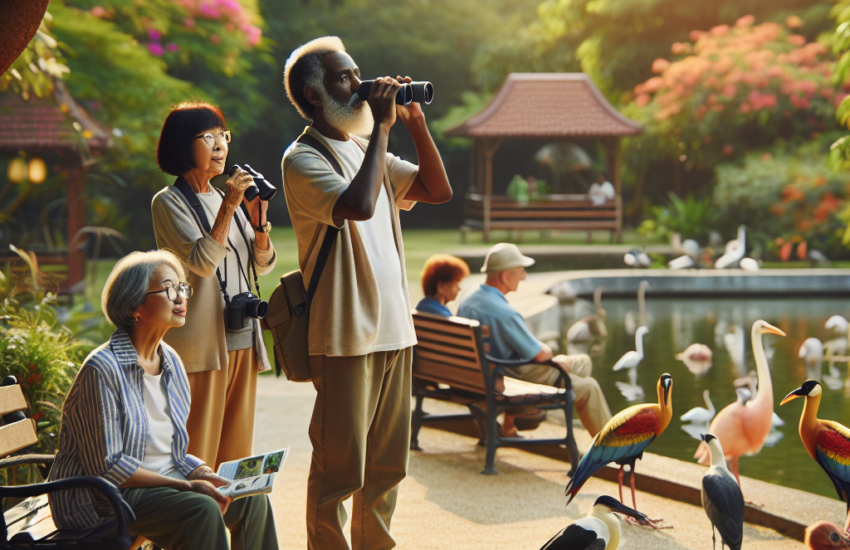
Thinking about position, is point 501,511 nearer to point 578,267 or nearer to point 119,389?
point 119,389

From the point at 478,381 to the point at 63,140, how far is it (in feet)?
28.8

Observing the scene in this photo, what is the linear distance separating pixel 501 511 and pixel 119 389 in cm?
230

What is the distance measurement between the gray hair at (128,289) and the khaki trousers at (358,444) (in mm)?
569

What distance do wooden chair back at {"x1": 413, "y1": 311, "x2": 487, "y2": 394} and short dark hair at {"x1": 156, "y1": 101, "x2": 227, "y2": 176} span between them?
2061 mm

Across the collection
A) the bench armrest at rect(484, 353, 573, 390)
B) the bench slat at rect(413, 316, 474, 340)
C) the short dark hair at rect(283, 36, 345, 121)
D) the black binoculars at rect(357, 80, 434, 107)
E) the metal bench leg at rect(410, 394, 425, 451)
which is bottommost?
the metal bench leg at rect(410, 394, 425, 451)

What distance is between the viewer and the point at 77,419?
2592mm

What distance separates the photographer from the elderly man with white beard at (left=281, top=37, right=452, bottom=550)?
2893mm

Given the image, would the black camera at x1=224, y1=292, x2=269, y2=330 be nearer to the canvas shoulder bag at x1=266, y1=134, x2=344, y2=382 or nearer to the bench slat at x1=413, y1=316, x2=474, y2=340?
the canvas shoulder bag at x1=266, y1=134, x2=344, y2=382

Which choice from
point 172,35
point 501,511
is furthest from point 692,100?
point 501,511

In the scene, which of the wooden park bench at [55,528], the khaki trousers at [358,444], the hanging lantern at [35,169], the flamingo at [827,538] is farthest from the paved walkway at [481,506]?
the hanging lantern at [35,169]

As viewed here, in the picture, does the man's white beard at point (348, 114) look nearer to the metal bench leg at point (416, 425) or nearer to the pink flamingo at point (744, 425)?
the pink flamingo at point (744, 425)

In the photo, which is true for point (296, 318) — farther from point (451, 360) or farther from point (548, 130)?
point (548, 130)

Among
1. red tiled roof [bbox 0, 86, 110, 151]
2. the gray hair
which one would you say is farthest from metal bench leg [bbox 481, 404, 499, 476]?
red tiled roof [bbox 0, 86, 110, 151]

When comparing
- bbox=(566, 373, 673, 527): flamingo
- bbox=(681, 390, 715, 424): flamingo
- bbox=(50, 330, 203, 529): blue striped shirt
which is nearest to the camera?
bbox=(50, 330, 203, 529): blue striped shirt
